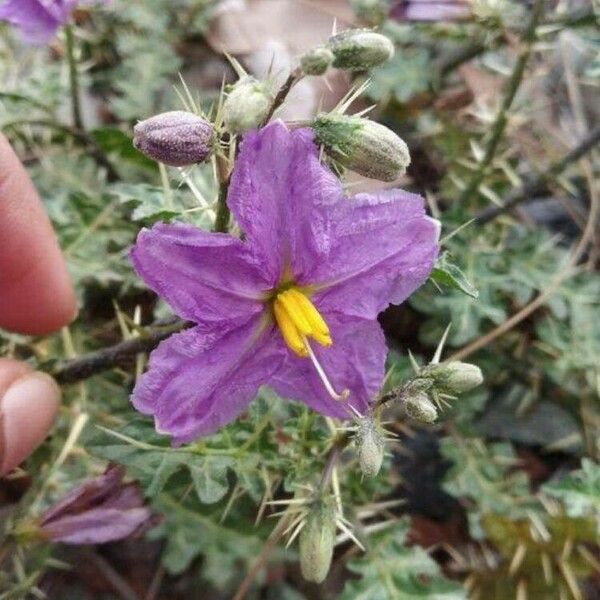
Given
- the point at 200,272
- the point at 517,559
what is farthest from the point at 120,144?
the point at 517,559

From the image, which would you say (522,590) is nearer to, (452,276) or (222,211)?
(452,276)

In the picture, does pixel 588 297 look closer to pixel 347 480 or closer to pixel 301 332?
pixel 347 480

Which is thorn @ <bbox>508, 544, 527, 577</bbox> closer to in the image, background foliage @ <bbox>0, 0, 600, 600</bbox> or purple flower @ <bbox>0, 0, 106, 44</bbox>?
background foliage @ <bbox>0, 0, 600, 600</bbox>

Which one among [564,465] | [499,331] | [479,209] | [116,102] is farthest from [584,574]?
[116,102]

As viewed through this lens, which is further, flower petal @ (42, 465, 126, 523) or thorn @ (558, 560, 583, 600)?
thorn @ (558, 560, 583, 600)

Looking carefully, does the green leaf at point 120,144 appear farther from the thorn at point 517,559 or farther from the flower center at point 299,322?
the thorn at point 517,559

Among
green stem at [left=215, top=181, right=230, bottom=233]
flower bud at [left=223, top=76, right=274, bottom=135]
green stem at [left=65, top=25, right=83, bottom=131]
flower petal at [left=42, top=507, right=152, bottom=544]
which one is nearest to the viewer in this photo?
flower bud at [left=223, top=76, right=274, bottom=135]

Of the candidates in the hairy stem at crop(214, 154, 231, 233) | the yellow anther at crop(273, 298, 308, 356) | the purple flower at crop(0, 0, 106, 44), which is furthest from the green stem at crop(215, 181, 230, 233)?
the purple flower at crop(0, 0, 106, 44)

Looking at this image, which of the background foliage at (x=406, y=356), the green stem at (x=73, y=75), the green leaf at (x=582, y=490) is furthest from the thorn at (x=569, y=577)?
the green stem at (x=73, y=75)
